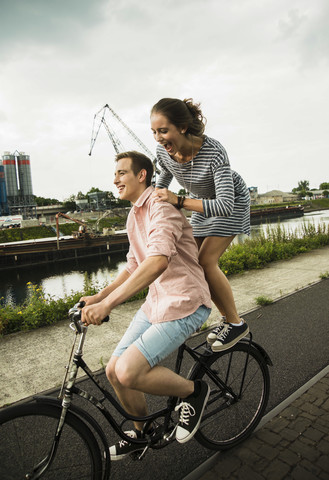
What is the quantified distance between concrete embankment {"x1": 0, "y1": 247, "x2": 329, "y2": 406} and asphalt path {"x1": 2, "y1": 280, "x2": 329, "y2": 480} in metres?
0.40

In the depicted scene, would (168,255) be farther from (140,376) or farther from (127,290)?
(140,376)

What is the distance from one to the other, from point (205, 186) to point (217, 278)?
0.67 metres

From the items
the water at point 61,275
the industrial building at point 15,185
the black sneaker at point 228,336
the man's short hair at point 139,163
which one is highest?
the industrial building at point 15,185

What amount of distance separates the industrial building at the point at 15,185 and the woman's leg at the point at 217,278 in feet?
363

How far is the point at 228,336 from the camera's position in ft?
7.39

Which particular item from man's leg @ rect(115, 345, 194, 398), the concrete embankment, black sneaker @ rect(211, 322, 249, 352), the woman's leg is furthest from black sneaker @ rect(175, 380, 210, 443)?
the concrete embankment

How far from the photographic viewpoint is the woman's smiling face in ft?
6.95

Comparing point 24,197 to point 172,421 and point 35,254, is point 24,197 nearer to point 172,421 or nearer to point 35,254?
point 35,254

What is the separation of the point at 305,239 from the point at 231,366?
960cm

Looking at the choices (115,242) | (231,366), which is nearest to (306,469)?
(231,366)

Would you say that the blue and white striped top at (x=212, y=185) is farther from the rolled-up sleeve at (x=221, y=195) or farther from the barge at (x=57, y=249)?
the barge at (x=57, y=249)

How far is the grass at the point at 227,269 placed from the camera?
5.12 m

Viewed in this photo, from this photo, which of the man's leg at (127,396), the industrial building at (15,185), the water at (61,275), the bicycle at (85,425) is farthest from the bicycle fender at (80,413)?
the industrial building at (15,185)

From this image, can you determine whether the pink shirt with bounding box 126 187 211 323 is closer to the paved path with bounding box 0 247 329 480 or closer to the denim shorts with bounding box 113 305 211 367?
the denim shorts with bounding box 113 305 211 367
